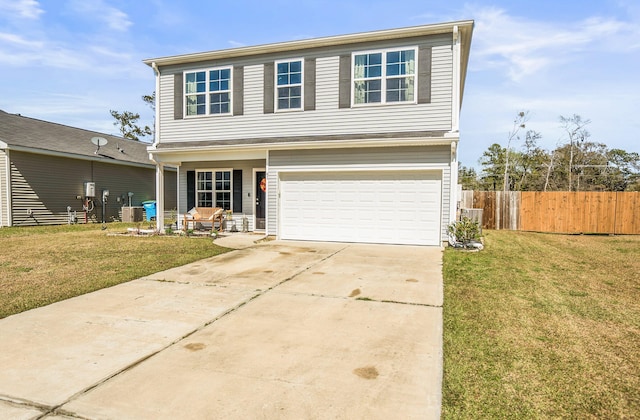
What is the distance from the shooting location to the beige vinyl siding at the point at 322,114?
10359 millimetres

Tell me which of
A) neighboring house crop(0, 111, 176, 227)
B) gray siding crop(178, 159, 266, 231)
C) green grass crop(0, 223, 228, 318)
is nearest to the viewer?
green grass crop(0, 223, 228, 318)

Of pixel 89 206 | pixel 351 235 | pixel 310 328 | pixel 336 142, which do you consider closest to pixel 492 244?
pixel 351 235

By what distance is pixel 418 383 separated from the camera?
117 inches

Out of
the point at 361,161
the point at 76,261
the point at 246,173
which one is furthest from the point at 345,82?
the point at 76,261

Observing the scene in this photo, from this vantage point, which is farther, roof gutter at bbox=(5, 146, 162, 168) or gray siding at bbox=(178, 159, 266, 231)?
roof gutter at bbox=(5, 146, 162, 168)

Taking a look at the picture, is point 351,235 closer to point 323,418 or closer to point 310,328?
point 310,328

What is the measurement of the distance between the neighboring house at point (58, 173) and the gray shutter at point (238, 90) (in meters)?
9.20

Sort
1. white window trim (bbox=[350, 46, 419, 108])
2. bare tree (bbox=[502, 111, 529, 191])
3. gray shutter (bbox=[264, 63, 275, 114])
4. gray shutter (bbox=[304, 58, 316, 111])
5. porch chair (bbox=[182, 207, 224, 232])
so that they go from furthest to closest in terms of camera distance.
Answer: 1. bare tree (bbox=[502, 111, 529, 191])
2. porch chair (bbox=[182, 207, 224, 232])
3. gray shutter (bbox=[264, 63, 275, 114])
4. gray shutter (bbox=[304, 58, 316, 111])
5. white window trim (bbox=[350, 46, 419, 108])

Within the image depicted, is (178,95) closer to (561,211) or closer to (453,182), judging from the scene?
(453,182)

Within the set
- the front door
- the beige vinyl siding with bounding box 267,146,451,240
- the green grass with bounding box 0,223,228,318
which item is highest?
the beige vinyl siding with bounding box 267,146,451,240

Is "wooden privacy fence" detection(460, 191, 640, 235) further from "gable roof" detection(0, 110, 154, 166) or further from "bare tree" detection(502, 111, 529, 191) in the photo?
"gable roof" detection(0, 110, 154, 166)

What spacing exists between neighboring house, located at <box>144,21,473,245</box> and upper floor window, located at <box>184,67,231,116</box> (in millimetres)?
34

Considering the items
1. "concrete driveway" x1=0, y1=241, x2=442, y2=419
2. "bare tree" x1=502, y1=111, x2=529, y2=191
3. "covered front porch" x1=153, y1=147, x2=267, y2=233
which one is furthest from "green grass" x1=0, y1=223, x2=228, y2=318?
"bare tree" x1=502, y1=111, x2=529, y2=191

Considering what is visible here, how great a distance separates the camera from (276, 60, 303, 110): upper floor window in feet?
38.2
